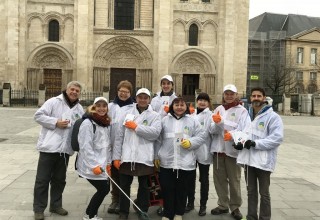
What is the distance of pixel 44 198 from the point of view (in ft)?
18.7

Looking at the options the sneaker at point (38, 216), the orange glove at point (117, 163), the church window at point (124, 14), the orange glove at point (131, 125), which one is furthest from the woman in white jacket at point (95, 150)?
the church window at point (124, 14)

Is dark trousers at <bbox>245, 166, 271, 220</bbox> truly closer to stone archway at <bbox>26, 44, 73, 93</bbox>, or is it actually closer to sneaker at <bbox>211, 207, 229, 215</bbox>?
sneaker at <bbox>211, 207, 229, 215</bbox>

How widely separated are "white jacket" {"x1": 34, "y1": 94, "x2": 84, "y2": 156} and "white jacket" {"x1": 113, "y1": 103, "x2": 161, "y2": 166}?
0.80 meters

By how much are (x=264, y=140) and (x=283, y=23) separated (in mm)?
59255

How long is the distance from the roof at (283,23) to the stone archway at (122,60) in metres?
31.0

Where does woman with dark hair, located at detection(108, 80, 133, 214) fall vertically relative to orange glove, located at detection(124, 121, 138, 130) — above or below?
above

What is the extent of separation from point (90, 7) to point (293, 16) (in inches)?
1579

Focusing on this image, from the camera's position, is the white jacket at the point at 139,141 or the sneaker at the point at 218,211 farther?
the sneaker at the point at 218,211

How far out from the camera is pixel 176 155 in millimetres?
5543

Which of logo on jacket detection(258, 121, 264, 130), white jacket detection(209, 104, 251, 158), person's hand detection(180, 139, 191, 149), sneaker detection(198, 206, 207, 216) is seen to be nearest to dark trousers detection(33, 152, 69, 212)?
person's hand detection(180, 139, 191, 149)

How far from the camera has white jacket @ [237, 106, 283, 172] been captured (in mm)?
5199

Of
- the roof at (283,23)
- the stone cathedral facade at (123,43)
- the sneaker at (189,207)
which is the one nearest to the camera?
the sneaker at (189,207)

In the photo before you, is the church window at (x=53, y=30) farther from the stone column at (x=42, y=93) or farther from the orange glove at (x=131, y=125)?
the orange glove at (x=131, y=125)

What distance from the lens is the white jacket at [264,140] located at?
5.20 m
